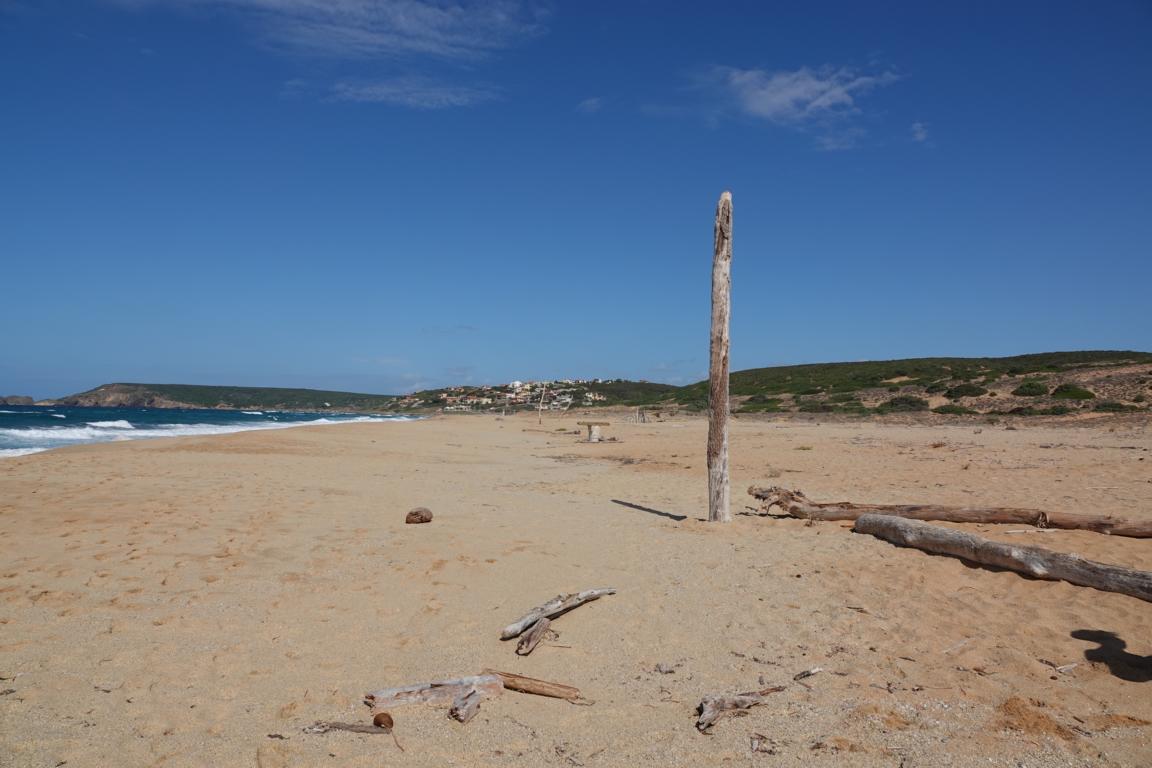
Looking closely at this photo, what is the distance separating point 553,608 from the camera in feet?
18.2

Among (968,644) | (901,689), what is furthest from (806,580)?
(901,689)

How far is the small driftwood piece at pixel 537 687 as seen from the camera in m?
4.26

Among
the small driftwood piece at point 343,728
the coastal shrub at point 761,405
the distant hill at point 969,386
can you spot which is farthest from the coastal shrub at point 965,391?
the small driftwood piece at point 343,728

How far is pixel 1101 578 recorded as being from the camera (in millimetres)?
5617

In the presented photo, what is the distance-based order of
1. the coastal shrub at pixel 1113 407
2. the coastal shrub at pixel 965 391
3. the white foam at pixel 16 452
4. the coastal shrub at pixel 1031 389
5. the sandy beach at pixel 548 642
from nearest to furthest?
the sandy beach at pixel 548 642, the white foam at pixel 16 452, the coastal shrub at pixel 1113 407, the coastal shrub at pixel 1031 389, the coastal shrub at pixel 965 391

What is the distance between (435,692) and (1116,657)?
4.86 meters

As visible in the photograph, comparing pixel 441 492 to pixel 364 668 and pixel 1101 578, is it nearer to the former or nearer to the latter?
pixel 364 668

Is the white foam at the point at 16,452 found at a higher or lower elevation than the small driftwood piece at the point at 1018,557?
lower

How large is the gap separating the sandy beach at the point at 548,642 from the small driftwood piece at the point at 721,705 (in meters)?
0.07

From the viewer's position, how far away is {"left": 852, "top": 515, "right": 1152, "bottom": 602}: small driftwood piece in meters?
5.47

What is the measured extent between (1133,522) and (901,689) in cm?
526

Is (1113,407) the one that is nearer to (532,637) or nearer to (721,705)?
(721,705)

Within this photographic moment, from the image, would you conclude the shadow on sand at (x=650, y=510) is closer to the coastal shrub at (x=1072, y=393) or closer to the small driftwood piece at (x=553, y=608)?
the small driftwood piece at (x=553, y=608)

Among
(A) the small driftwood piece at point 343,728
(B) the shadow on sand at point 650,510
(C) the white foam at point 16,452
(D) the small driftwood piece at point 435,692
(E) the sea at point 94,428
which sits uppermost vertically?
(C) the white foam at point 16,452
